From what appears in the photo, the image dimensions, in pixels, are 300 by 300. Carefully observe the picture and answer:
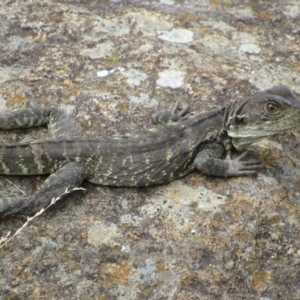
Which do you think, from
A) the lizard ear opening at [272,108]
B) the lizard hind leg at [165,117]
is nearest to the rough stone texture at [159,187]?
the lizard hind leg at [165,117]

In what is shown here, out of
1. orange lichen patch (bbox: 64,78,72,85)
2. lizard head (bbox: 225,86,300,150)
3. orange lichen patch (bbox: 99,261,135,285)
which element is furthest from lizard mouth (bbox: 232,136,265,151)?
orange lichen patch (bbox: 64,78,72,85)

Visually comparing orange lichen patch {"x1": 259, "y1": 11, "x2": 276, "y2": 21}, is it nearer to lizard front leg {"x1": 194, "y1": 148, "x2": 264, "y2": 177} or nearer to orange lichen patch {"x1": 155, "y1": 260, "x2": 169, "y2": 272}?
lizard front leg {"x1": 194, "y1": 148, "x2": 264, "y2": 177}

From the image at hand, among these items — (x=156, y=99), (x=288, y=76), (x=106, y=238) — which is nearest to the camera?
(x=106, y=238)

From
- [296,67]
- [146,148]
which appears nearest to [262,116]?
[146,148]

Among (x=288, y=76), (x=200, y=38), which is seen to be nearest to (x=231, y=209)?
(x=288, y=76)

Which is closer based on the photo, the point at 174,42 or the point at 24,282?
the point at 24,282

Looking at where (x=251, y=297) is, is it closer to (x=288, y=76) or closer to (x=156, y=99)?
(x=156, y=99)

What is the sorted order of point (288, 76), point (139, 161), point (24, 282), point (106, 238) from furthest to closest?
point (288, 76) < point (139, 161) < point (106, 238) < point (24, 282)

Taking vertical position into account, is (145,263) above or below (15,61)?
below
